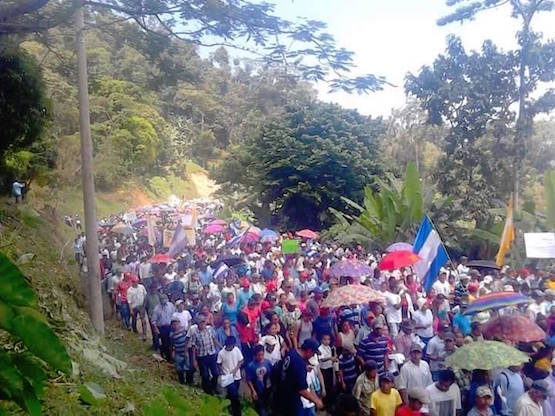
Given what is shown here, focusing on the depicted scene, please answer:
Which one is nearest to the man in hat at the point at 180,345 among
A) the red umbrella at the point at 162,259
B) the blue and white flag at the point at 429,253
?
the blue and white flag at the point at 429,253

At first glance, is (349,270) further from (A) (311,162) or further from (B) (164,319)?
(A) (311,162)

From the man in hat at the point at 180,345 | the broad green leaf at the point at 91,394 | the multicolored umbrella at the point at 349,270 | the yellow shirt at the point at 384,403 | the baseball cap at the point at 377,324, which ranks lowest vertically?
the man in hat at the point at 180,345

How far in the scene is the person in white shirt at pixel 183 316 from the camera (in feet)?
28.5

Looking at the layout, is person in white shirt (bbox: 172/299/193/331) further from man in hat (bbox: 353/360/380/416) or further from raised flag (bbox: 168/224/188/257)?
raised flag (bbox: 168/224/188/257)

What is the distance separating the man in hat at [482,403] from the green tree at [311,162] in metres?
20.7

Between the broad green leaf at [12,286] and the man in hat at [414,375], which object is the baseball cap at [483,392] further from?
the broad green leaf at [12,286]

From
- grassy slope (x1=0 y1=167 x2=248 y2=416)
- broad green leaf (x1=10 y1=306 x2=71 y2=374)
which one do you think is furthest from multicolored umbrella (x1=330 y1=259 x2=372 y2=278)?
broad green leaf (x1=10 y1=306 x2=71 y2=374)

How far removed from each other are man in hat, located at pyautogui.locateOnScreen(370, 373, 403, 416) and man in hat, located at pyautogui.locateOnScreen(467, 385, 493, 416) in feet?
2.01

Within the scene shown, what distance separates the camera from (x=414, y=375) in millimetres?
5824

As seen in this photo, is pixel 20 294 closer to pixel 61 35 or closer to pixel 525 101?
pixel 61 35

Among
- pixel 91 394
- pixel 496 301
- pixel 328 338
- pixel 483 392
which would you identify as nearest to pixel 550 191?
pixel 496 301

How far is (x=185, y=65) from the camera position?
26.0 ft

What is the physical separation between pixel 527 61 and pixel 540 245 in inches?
449

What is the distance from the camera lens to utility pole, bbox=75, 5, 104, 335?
28.4 feet
